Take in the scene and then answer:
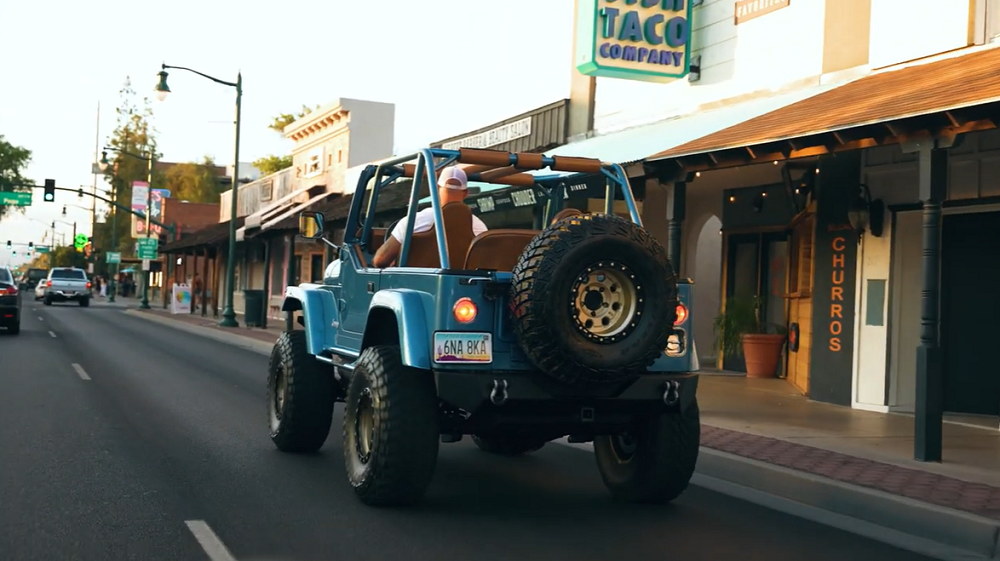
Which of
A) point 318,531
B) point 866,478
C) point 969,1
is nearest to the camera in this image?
point 318,531

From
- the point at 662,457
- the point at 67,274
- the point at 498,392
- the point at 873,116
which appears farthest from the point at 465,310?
the point at 67,274

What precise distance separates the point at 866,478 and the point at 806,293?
7.69 metres

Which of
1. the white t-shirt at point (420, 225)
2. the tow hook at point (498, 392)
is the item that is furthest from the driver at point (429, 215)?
the tow hook at point (498, 392)

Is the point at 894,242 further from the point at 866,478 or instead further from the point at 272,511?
the point at 272,511

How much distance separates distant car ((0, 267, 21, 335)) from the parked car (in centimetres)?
2843

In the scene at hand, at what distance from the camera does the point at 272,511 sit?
657cm

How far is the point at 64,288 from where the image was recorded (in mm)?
51812

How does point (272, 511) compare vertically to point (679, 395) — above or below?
below

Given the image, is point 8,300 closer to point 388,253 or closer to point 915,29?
point 388,253

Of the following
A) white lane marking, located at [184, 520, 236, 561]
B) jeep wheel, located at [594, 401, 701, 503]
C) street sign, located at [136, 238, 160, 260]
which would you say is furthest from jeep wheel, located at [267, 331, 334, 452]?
street sign, located at [136, 238, 160, 260]

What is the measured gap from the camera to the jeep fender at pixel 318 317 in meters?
8.41

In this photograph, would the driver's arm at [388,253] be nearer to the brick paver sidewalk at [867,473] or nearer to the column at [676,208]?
the brick paver sidewalk at [867,473]

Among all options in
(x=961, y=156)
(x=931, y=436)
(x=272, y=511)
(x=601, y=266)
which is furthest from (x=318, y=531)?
(x=961, y=156)

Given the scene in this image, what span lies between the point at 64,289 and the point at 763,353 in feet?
140
